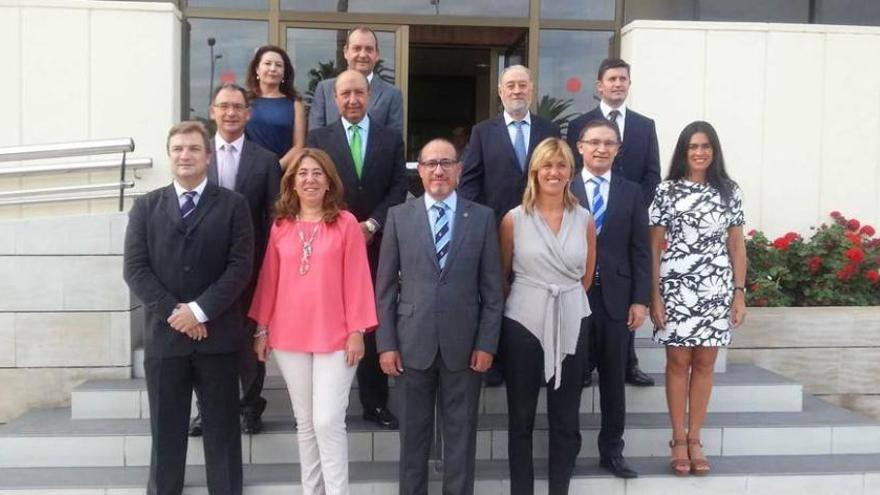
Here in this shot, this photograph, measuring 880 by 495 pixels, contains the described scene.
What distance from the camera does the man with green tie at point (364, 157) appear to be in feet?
14.6

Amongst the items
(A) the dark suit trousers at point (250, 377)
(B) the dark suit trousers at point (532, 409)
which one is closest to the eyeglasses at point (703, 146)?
(B) the dark suit trousers at point (532, 409)

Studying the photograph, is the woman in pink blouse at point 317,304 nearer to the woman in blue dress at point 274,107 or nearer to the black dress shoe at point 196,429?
the woman in blue dress at point 274,107

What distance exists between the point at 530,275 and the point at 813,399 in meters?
3.24

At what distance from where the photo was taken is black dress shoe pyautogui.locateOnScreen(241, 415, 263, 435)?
4750 millimetres

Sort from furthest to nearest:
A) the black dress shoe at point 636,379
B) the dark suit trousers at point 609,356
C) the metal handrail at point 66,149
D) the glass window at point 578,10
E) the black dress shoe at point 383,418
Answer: the glass window at point 578,10 → the metal handrail at point 66,149 → the black dress shoe at point 636,379 → the black dress shoe at point 383,418 → the dark suit trousers at point 609,356

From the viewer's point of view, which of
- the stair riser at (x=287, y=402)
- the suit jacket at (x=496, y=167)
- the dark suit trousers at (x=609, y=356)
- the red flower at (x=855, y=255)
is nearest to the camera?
the dark suit trousers at (x=609, y=356)

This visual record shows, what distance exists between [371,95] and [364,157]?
63 cm

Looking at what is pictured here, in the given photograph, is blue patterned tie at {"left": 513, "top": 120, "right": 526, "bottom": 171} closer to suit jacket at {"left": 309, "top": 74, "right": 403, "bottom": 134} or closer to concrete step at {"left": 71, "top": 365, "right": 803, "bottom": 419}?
suit jacket at {"left": 309, "top": 74, "right": 403, "bottom": 134}

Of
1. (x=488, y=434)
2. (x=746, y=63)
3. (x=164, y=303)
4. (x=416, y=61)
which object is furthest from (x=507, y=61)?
(x=164, y=303)

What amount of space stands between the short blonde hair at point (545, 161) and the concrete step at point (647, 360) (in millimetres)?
1964

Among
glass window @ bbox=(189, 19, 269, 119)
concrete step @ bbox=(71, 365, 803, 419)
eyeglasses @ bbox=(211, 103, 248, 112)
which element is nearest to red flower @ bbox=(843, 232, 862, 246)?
concrete step @ bbox=(71, 365, 803, 419)

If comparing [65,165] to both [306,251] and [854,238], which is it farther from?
[854,238]

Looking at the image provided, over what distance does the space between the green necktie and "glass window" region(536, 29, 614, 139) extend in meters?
4.19

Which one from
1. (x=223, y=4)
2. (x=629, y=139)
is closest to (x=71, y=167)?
(x=223, y=4)
